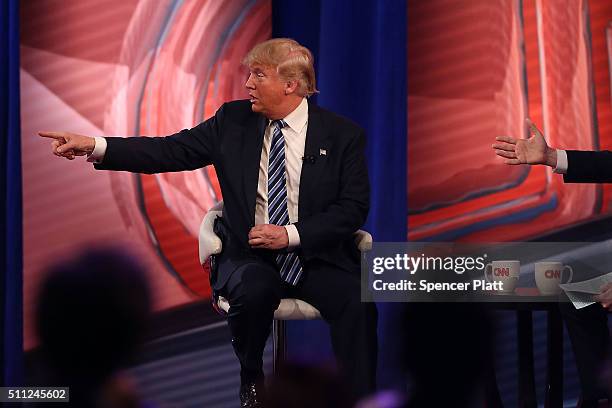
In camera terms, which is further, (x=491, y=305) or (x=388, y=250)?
(x=388, y=250)

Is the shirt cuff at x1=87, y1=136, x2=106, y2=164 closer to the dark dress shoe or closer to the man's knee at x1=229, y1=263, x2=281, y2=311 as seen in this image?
the man's knee at x1=229, y1=263, x2=281, y2=311

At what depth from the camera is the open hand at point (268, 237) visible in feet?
8.35

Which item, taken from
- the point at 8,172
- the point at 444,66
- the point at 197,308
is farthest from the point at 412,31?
the point at 8,172

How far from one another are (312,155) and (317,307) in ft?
1.49

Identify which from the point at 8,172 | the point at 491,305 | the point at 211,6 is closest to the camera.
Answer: the point at 491,305

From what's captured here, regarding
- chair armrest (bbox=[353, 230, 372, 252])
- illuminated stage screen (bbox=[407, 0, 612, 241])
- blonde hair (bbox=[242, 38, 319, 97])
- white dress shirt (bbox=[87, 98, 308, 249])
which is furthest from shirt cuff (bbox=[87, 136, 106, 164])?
illuminated stage screen (bbox=[407, 0, 612, 241])

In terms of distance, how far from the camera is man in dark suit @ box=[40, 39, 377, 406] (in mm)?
2578

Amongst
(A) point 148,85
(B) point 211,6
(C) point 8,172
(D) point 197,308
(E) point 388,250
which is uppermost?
(B) point 211,6

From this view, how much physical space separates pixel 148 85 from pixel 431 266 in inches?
50.9

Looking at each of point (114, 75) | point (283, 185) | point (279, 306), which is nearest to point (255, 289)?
point (279, 306)

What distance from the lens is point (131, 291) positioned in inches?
140

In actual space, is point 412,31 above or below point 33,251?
above

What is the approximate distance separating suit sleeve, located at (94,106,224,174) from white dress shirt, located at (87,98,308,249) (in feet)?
0.12

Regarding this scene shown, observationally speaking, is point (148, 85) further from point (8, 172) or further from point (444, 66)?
point (444, 66)
